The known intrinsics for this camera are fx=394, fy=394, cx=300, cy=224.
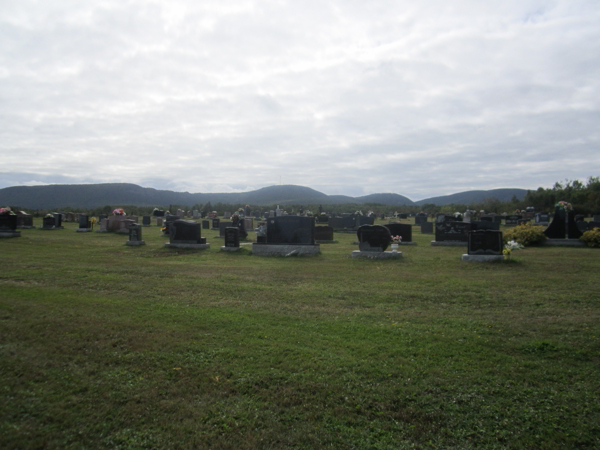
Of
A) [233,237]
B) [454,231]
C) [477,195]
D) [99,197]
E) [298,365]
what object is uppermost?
[477,195]

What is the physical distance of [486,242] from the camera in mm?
13672

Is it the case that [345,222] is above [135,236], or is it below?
above

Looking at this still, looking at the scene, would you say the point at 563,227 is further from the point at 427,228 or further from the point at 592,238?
the point at 427,228

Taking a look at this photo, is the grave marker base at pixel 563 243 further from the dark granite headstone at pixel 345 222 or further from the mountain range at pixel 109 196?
the mountain range at pixel 109 196

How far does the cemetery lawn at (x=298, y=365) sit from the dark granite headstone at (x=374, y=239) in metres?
5.54

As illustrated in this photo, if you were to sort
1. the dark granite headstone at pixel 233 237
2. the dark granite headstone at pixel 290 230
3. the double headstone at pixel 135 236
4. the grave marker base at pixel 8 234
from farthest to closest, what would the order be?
the grave marker base at pixel 8 234, the double headstone at pixel 135 236, the dark granite headstone at pixel 233 237, the dark granite headstone at pixel 290 230

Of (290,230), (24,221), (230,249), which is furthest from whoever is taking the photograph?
(24,221)

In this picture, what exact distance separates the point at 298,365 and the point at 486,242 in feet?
36.1

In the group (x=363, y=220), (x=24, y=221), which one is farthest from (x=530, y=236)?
(x=24, y=221)

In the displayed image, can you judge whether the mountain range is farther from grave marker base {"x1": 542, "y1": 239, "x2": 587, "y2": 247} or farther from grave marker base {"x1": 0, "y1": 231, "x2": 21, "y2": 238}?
grave marker base {"x1": 542, "y1": 239, "x2": 587, "y2": 247}

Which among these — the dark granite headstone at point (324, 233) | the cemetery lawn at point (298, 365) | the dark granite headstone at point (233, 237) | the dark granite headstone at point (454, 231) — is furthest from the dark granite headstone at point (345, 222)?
the cemetery lawn at point (298, 365)

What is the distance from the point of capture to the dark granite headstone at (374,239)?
49.8 ft

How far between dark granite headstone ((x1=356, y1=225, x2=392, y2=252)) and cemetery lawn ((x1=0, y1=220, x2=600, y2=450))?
5537 millimetres

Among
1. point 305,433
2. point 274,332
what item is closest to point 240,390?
point 305,433
